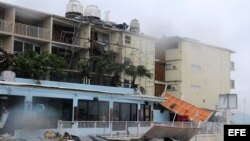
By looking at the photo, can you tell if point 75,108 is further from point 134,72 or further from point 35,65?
point 134,72

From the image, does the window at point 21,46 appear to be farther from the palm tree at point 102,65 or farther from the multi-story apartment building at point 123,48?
the palm tree at point 102,65

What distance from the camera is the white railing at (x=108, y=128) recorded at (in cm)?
1906

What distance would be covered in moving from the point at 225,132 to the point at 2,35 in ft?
93.3

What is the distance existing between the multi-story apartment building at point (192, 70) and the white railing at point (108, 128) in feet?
58.4

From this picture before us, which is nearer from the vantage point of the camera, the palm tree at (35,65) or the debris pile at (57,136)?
the debris pile at (57,136)

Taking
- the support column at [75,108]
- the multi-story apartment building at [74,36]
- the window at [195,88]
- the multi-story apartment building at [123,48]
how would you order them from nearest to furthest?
1. the support column at [75,108]
2. the multi-story apartment building at [74,36]
3. the multi-story apartment building at [123,48]
4. the window at [195,88]

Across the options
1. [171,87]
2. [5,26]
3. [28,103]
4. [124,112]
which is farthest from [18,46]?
[171,87]

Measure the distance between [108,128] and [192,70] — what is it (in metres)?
23.5

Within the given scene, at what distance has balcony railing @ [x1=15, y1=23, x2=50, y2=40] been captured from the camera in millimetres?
30047

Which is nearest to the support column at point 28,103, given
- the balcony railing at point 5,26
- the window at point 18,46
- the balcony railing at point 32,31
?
the balcony railing at point 5,26

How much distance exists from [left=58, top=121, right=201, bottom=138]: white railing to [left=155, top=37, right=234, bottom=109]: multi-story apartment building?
17798 mm

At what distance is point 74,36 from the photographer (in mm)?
34312

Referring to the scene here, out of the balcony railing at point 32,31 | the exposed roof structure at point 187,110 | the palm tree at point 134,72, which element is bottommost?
the exposed roof structure at point 187,110

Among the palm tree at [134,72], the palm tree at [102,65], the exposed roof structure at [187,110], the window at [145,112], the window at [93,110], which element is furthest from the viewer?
the palm tree at [134,72]
